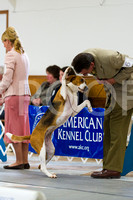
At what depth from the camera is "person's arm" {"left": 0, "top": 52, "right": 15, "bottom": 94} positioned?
398cm

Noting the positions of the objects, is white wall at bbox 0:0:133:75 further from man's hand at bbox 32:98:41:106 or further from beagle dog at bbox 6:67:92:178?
beagle dog at bbox 6:67:92:178

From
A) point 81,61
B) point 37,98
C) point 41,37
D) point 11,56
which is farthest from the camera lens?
point 41,37

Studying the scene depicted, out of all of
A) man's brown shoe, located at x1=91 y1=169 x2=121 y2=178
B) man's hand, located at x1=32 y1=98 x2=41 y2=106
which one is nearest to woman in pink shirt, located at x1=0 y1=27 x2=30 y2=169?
man's brown shoe, located at x1=91 y1=169 x2=121 y2=178

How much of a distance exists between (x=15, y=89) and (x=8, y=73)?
175mm

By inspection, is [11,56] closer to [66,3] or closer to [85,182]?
[85,182]

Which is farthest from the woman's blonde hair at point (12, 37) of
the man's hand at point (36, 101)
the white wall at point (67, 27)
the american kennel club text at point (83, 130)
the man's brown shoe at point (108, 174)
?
the white wall at point (67, 27)

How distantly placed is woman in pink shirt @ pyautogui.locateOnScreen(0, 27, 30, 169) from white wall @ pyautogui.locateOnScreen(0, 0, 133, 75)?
9.93 feet

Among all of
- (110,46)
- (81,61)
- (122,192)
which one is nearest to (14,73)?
(81,61)

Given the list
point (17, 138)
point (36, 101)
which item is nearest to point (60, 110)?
point (17, 138)

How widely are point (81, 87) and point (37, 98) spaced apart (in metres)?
2.54

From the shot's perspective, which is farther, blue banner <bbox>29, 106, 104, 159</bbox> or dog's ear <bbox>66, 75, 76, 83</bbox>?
blue banner <bbox>29, 106, 104, 159</bbox>

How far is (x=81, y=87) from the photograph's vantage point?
141 inches

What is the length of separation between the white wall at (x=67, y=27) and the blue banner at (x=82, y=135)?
8.29ft

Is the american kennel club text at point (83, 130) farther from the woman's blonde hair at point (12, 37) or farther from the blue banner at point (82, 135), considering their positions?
the woman's blonde hair at point (12, 37)
